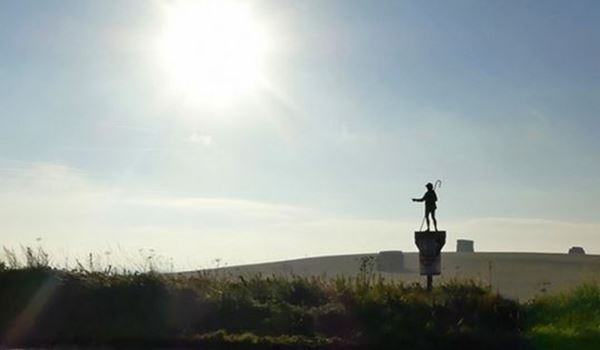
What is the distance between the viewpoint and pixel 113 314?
16.9 metres

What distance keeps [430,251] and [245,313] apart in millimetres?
4755

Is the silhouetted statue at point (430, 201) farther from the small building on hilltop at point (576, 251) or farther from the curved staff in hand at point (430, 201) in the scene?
the small building on hilltop at point (576, 251)

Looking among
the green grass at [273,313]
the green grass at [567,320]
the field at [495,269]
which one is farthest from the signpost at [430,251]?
the field at [495,269]

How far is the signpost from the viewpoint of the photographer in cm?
1862

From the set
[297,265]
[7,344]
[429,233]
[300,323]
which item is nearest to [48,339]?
[7,344]

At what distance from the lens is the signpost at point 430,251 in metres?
18.6

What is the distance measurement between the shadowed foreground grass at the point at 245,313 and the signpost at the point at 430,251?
63cm

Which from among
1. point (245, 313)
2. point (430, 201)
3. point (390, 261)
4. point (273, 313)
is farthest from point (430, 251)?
point (390, 261)

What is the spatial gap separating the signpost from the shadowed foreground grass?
63 cm

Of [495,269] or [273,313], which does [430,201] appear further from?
[495,269]

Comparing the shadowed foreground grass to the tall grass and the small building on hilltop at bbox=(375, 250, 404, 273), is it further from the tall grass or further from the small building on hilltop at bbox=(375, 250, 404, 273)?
the small building on hilltop at bbox=(375, 250, 404, 273)

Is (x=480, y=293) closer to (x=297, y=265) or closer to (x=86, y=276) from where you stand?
(x=86, y=276)

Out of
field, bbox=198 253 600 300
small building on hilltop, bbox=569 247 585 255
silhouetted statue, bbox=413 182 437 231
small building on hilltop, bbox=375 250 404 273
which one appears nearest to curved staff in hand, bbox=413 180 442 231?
silhouetted statue, bbox=413 182 437 231

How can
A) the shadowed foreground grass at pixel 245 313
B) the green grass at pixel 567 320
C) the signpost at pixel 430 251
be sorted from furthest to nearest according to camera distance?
the signpost at pixel 430 251 < the shadowed foreground grass at pixel 245 313 < the green grass at pixel 567 320
